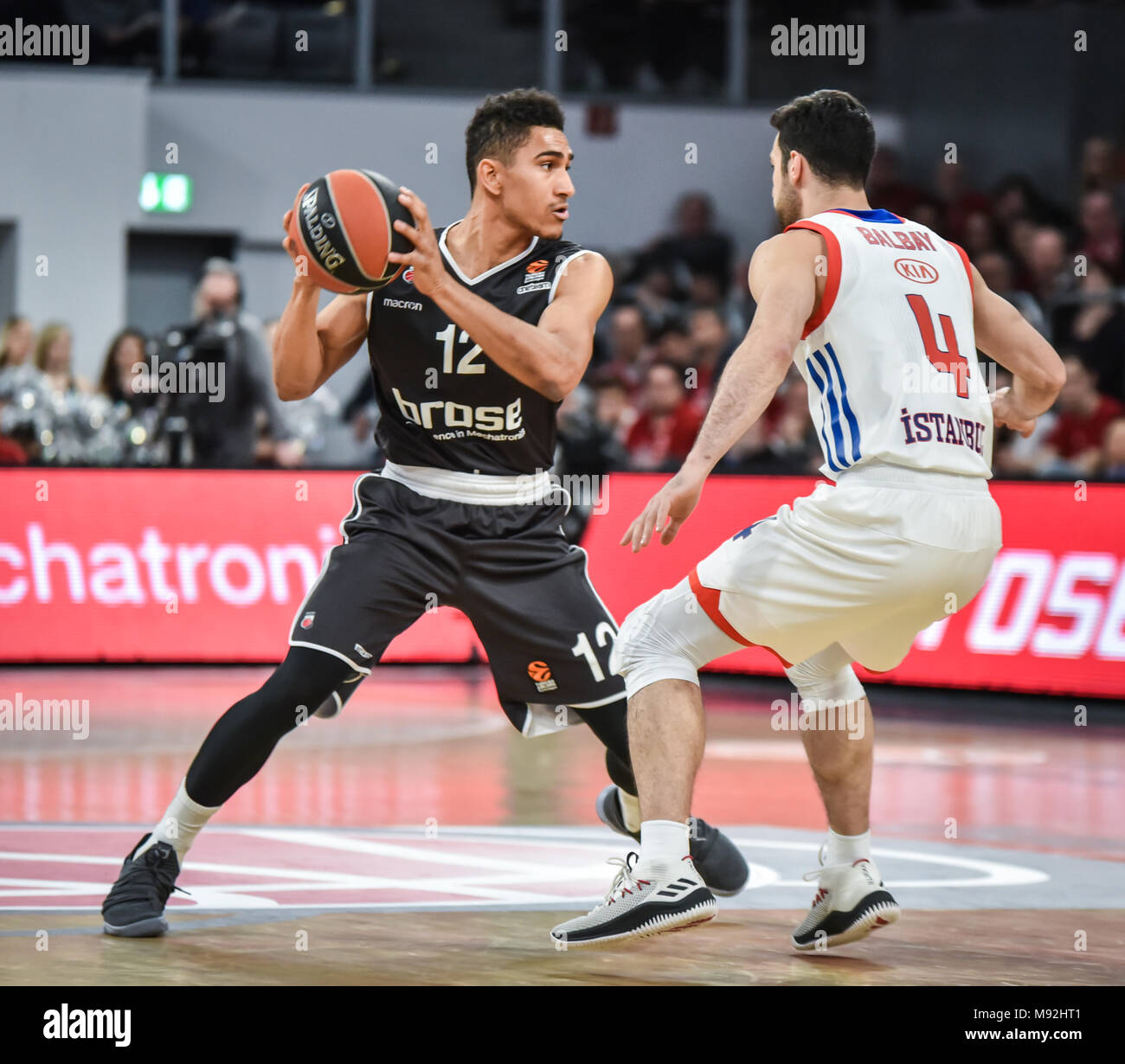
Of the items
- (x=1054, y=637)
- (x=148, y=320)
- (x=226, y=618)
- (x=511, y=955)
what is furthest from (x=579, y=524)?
(x=511, y=955)

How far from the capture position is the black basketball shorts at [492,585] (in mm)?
5039

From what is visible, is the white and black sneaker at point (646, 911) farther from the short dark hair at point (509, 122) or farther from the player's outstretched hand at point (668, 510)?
the short dark hair at point (509, 122)

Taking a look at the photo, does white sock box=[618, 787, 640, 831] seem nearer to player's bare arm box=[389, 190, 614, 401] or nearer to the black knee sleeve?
the black knee sleeve

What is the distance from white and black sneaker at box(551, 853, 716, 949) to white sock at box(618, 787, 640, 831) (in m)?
0.84

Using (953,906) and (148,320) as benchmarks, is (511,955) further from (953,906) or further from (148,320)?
(148,320)

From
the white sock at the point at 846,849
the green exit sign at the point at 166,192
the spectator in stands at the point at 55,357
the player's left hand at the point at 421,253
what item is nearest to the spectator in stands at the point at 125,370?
the spectator in stands at the point at 55,357

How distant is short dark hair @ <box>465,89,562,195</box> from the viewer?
523 cm

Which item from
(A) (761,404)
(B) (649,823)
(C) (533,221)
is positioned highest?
(C) (533,221)

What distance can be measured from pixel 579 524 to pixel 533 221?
7251 mm

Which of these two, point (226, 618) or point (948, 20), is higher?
point (948, 20)

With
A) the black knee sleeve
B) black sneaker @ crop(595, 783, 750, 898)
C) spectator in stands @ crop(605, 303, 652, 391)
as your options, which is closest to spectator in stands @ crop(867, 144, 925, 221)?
spectator in stands @ crop(605, 303, 652, 391)

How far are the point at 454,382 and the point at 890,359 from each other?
1267mm

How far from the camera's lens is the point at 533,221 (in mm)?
5227
